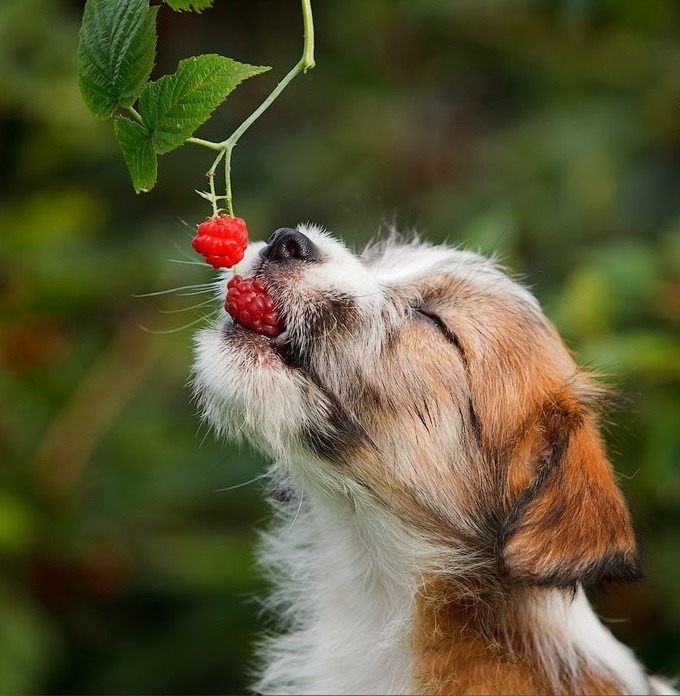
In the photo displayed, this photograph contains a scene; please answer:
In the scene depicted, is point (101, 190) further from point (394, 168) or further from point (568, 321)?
point (568, 321)

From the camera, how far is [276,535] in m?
4.35

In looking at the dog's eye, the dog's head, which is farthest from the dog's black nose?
the dog's eye

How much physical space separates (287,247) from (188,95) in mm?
760

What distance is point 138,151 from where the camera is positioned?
238 cm

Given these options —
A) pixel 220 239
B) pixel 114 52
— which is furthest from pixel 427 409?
pixel 114 52

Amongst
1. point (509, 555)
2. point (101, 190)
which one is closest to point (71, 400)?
point (101, 190)

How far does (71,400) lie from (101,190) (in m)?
1.69

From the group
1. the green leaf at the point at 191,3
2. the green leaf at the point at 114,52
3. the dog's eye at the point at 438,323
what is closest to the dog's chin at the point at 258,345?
the dog's eye at the point at 438,323

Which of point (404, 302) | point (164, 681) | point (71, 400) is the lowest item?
point (164, 681)

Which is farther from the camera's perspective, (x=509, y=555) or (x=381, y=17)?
(x=381, y=17)

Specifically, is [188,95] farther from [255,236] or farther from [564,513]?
[255,236]

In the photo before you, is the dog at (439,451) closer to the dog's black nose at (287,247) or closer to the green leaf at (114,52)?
the dog's black nose at (287,247)

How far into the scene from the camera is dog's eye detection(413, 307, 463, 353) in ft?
10.6

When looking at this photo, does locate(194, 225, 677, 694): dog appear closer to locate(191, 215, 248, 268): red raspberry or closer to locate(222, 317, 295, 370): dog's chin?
locate(222, 317, 295, 370): dog's chin
